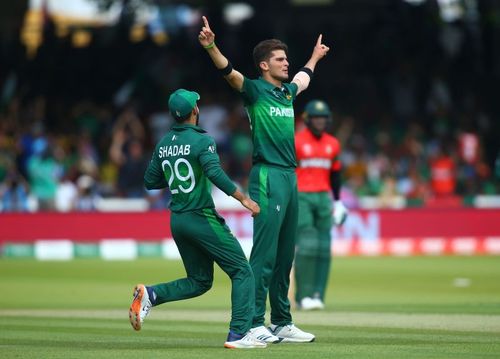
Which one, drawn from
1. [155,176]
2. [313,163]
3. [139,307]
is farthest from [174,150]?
[313,163]

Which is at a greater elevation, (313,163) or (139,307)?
(313,163)

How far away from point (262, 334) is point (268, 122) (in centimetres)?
192

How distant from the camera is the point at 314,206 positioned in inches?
674

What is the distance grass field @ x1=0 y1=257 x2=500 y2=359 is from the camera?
11250mm

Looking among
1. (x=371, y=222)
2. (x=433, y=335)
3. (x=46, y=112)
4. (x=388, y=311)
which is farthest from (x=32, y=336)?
(x=46, y=112)

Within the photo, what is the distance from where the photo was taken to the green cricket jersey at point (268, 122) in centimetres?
1170

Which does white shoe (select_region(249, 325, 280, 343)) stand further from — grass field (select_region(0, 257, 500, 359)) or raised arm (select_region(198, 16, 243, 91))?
raised arm (select_region(198, 16, 243, 91))

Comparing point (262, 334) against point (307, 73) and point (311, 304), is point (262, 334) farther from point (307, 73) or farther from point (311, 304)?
point (311, 304)

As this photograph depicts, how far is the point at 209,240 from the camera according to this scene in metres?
11.4

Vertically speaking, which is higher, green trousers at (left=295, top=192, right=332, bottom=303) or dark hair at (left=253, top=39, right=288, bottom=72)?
dark hair at (left=253, top=39, right=288, bottom=72)

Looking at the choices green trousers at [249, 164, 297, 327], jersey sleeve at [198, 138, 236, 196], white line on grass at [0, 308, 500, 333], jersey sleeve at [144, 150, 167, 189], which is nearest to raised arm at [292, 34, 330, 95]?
green trousers at [249, 164, 297, 327]

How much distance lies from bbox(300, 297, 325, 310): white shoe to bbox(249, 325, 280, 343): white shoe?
4.88 metres

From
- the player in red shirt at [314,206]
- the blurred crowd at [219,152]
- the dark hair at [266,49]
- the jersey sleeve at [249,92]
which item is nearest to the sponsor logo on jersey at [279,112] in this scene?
the jersey sleeve at [249,92]

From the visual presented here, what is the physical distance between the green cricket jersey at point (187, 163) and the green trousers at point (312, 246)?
222 inches
